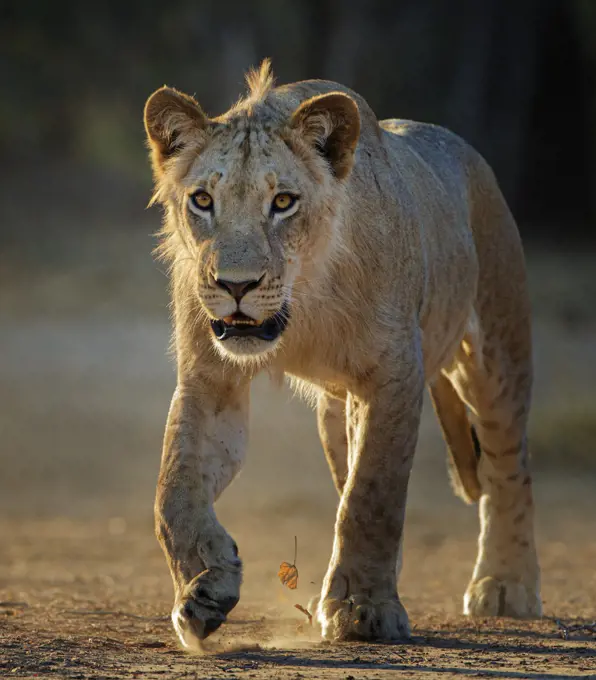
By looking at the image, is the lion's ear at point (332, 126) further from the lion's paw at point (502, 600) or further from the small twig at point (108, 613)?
the lion's paw at point (502, 600)

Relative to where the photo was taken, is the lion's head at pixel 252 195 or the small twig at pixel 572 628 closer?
the lion's head at pixel 252 195

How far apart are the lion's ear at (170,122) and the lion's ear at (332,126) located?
31cm

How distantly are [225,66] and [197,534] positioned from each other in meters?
19.7

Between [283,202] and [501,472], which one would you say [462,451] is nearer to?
[501,472]

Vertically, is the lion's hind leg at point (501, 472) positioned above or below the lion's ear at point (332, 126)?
below

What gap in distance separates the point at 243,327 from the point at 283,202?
0.41 m

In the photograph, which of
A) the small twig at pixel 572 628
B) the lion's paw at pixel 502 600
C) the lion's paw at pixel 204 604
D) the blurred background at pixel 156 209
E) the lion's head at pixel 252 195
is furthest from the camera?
the blurred background at pixel 156 209

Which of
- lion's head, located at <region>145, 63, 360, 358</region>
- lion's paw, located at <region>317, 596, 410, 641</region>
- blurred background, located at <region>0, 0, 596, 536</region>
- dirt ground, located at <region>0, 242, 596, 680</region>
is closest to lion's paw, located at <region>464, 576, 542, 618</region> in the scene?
dirt ground, located at <region>0, 242, 596, 680</region>

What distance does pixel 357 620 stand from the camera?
15.4 ft

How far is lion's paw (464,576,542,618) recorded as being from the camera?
6.15 m

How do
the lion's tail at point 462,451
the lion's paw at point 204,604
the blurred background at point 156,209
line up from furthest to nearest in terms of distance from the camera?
the blurred background at point 156,209 → the lion's tail at point 462,451 → the lion's paw at point 204,604

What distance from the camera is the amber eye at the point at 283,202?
460 centimetres

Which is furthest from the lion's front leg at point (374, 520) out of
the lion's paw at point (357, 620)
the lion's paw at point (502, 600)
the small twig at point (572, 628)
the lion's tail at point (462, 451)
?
the lion's tail at point (462, 451)

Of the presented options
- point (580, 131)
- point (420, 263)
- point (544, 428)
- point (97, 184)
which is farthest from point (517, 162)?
point (420, 263)
